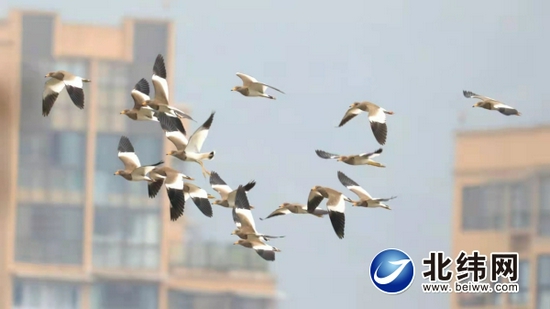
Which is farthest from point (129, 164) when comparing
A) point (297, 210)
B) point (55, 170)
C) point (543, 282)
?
point (55, 170)

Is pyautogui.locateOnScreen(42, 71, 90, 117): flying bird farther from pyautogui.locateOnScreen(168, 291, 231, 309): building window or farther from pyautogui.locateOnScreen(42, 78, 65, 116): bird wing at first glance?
pyautogui.locateOnScreen(168, 291, 231, 309): building window

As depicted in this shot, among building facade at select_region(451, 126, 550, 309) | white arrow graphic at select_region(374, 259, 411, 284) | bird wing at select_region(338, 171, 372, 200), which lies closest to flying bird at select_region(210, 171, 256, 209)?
bird wing at select_region(338, 171, 372, 200)

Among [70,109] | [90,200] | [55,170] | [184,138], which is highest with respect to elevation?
[70,109]

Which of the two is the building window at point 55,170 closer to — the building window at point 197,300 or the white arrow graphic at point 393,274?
the building window at point 197,300

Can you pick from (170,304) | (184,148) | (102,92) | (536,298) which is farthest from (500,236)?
(184,148)

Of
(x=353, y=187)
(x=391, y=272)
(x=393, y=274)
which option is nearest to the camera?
(x=353, y=187)

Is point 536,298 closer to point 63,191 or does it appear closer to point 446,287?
point 446,287

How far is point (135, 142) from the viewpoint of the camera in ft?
89.4

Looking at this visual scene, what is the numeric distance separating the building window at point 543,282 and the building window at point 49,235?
8772 millimetres

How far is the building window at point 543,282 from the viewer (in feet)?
82.2

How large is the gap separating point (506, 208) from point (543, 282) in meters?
1.80

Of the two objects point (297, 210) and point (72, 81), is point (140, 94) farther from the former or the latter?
point (297, 210)

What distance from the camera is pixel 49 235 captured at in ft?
92.1

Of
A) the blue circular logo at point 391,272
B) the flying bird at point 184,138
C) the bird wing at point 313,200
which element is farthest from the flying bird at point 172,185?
the blue circular logo at point 391,272
